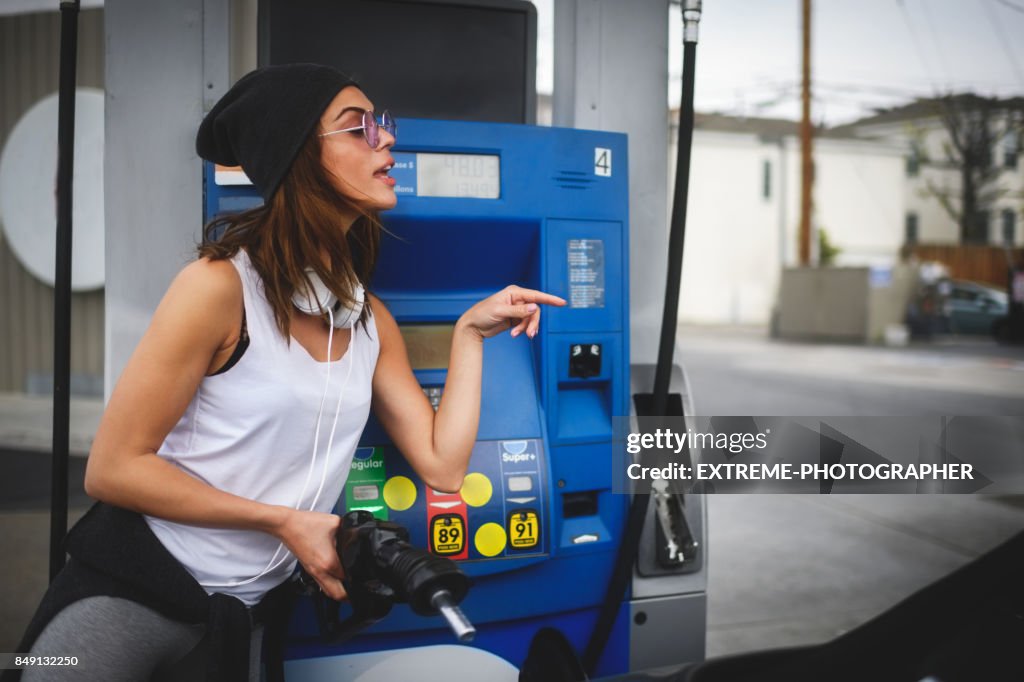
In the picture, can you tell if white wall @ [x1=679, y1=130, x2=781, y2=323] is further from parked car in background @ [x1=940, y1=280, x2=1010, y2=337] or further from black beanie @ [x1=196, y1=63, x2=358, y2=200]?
black beanie @ [x1=196, y1=63, x2=358, y2=200]

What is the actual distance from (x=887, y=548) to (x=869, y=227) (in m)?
23.2

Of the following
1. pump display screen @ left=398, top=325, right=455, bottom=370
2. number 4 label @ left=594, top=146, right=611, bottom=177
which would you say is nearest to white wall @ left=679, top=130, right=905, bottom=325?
number 4 label @ left=594, top=146, right=611, bottom=177

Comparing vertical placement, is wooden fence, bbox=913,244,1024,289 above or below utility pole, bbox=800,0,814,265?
below

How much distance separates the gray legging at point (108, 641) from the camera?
1182mm

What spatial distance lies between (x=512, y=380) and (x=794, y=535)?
335 centimetres

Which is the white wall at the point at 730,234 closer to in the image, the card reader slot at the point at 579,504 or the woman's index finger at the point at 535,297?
the card reader slot at the point at 579,504

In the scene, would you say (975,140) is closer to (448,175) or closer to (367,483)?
(448,175)

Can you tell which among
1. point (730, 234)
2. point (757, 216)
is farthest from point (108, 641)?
point (757, 216)

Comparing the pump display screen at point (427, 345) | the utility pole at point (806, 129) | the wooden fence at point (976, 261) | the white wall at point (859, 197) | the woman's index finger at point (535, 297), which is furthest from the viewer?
the white wall at point (859, 197)

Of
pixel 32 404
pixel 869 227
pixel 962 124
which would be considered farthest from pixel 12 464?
pixel 869 227

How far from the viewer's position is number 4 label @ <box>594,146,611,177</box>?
179cm

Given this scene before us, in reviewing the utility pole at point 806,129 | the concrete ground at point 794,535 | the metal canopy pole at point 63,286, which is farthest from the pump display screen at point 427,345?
the utility pole at point 806,129

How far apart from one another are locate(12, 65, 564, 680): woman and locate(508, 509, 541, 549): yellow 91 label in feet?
1.32

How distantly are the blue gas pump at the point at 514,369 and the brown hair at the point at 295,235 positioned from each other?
11.5 inches
